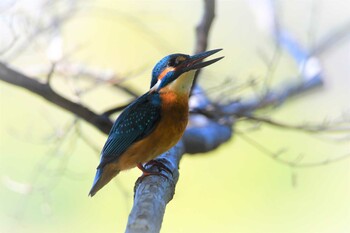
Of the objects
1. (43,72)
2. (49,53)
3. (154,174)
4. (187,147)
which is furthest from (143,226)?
(43,72)

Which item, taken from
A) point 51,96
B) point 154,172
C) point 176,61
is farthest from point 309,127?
point 51,96

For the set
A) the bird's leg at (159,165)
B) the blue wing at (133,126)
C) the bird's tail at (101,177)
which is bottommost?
the bird's tail at (101,177)

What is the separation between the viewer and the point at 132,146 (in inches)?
96.7

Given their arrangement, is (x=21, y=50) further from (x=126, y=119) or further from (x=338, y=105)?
(x=338, y=105)

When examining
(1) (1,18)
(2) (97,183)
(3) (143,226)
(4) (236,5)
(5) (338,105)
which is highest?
(4) (236,5)

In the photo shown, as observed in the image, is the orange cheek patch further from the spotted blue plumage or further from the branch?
the branch

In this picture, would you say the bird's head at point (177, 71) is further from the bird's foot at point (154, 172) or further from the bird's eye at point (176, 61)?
the bird's foot at point (154, 172)

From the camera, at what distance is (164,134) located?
2404 millimetres

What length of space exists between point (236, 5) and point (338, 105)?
3.28ft

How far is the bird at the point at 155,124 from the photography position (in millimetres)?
2420

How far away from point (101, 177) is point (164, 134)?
12.5 inches

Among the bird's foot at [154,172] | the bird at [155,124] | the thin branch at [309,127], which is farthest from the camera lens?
the thin branch at [309,127]

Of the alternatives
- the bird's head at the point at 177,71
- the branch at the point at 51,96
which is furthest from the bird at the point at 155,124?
the branch at the point at 51,96

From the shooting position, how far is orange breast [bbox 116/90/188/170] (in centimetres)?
241
